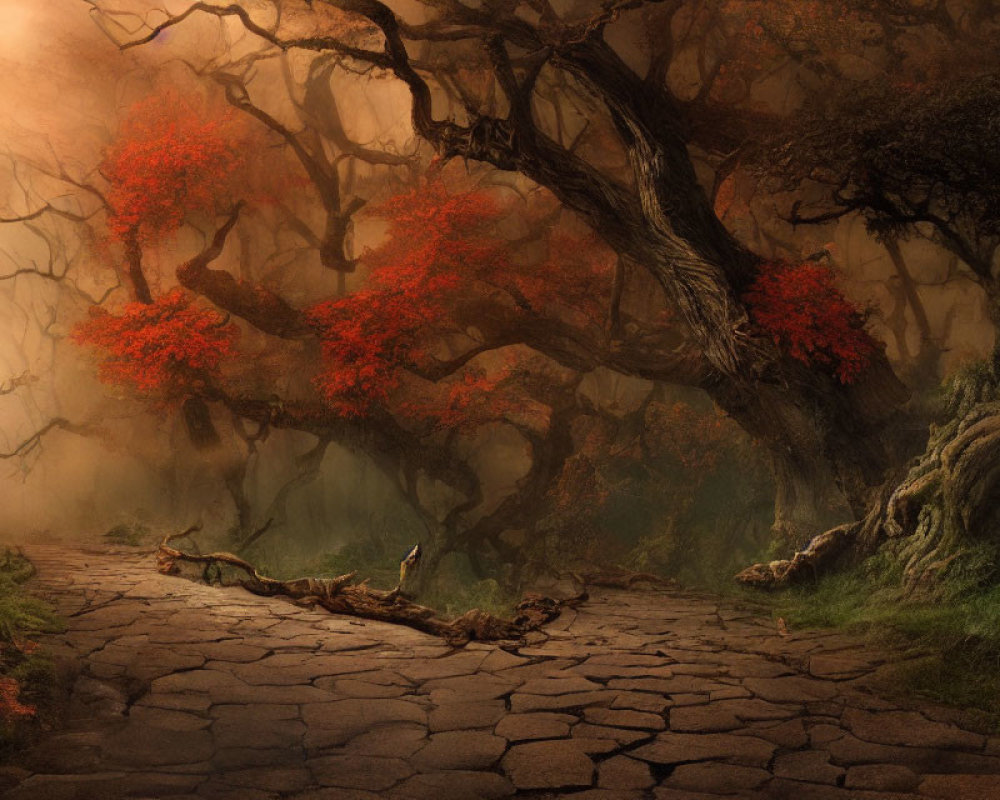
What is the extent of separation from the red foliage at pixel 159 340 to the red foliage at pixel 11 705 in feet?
31.2

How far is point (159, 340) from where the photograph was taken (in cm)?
1383

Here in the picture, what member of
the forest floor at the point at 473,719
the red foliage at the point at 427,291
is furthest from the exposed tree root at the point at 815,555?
the red foliage at the point at 427,291

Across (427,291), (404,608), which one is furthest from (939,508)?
(427,291)

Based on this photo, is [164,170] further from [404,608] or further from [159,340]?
[404,608]

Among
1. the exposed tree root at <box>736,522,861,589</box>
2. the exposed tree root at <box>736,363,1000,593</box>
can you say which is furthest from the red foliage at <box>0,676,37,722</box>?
the exposed tree root at <box>736,522,861,589</box>

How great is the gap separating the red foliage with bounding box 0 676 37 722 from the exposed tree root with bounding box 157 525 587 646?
3451 millimetres

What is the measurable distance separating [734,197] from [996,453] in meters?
9.20

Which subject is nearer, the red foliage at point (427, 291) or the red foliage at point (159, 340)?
the red foliage at point (427, 291)

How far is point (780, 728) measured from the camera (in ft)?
16.5

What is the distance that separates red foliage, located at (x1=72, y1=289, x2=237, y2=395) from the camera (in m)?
13.8

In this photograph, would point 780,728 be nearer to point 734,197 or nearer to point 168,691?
point 168,691

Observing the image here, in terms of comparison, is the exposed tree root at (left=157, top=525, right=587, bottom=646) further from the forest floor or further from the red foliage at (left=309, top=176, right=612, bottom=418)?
the red foliage at (left=309, top=176, right=612, bottom=418)

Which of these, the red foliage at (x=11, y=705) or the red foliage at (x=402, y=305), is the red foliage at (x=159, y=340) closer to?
the red foliage at (x=402, y=305)

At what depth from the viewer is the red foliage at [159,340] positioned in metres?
13.8
